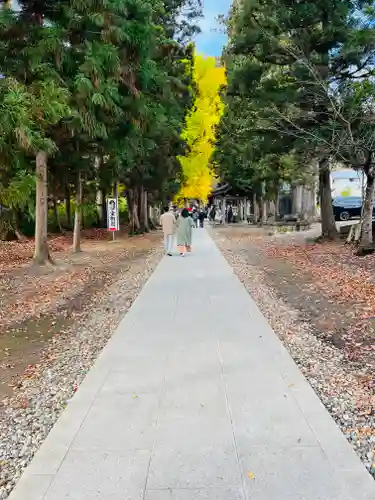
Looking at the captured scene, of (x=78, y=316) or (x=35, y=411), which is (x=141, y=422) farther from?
(x=78, y=316)

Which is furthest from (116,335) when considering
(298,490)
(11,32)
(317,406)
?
(11,32)

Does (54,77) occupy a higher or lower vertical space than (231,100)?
lower

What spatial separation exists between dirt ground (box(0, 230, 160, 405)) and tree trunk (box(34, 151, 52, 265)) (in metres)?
0.42

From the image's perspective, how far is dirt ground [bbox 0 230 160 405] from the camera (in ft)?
20.3

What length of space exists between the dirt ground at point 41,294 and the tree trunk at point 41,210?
425mm

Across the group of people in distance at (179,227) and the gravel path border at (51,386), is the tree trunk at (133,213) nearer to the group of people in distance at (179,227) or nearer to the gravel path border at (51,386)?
the group of people in distance at (179,227)

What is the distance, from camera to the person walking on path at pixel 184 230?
621 inches

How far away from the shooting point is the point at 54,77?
10.4 metres

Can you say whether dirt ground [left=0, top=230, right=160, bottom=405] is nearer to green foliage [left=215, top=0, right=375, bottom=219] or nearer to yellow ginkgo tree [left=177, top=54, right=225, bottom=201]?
green foliage [left=215, top=0, right=375, bottom=219]

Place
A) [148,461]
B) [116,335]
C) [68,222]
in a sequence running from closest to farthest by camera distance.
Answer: [148,461]
[116,335]
[68,222]

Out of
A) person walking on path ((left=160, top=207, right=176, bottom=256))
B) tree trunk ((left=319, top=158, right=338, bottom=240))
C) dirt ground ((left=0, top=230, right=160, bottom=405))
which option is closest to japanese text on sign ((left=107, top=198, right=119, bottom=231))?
dirt ground ((left=0, top=230, right=160, bottom=405))

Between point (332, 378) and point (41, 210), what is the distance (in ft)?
33.3

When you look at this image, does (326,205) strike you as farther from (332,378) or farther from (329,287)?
(332,378)

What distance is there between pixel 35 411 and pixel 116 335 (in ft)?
7.44
